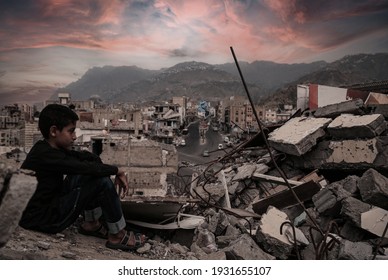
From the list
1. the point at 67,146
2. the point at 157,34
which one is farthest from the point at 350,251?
the point at 157,34

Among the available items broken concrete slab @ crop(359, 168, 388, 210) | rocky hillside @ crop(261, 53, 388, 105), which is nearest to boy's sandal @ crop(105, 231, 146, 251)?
broken concrete slab @ crop(359, 168, 388, 210)

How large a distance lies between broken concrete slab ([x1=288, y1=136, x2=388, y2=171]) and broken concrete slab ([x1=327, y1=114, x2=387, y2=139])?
6 centimetres

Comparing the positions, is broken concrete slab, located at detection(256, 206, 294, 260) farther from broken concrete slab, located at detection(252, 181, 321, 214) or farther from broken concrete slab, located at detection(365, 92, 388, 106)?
broken concrete slab, located at detection(365, 92, 388, 106)

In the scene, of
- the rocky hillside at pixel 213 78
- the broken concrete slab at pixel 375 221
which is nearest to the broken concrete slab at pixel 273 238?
the broken concrete slab at pixel 375 221

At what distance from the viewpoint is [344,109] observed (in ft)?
11.1

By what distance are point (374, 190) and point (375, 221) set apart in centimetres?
23

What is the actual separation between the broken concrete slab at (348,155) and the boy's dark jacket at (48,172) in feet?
6.66

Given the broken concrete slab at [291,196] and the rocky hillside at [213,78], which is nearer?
the broken concrete slab at [291,196]

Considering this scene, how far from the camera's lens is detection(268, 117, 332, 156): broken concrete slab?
125 inches

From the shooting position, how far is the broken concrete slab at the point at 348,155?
296 cm

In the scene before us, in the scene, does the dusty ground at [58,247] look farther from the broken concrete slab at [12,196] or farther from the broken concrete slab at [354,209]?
the broken concrete slab at [354,209]

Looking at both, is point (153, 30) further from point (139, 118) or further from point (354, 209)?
point (354, 209)
